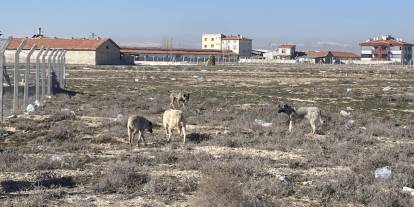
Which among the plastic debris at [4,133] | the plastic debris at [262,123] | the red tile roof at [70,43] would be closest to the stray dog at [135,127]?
the plastic debris at [4,133]

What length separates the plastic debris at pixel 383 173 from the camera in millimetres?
11531

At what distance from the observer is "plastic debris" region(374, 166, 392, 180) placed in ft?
37.8

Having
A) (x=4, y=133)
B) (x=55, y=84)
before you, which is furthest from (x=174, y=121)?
(x=55, y=84)

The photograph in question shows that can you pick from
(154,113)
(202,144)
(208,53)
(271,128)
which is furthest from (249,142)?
(208,53)

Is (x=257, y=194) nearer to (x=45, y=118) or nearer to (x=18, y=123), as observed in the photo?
(x=18, y=123)

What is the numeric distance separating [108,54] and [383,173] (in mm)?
110376

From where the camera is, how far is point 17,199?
371 inches

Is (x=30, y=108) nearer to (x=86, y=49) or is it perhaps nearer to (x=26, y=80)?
(x=26, y=80)

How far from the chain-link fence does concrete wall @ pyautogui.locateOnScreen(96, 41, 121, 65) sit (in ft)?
252

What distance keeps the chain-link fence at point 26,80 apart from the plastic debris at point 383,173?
424 inches

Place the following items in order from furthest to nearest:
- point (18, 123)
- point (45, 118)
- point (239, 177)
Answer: point (45, 118) < point (18, 123) < point (239, 177)

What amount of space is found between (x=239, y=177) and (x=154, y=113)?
13729mm

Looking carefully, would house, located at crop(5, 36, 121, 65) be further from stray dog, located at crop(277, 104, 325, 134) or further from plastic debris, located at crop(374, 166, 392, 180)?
plastic debris, located at crop(374, 166, 392, 180)

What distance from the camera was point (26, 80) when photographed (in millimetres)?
22156
